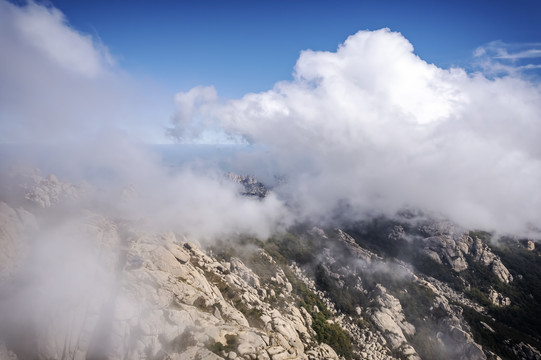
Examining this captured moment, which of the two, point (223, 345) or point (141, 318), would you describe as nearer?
point (141, 318)

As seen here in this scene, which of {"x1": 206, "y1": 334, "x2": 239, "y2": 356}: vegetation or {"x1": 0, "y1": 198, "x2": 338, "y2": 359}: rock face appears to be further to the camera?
{"x1": 206, "y1": 334, "x2": 239, "y2": 356}: vegetation

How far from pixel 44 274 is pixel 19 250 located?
503 inches

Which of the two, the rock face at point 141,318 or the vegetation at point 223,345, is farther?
the vegetation at point 223,345

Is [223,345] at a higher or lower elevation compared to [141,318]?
lower

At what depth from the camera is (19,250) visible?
68.4 metres

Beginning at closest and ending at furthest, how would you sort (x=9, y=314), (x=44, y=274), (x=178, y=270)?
(x=9, y=314) < (x=44, y=274) < (x=178, y=270)

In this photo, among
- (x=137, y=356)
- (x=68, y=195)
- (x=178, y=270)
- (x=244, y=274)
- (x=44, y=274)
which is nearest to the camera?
(x=137, y=356)

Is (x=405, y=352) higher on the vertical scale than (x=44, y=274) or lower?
lower

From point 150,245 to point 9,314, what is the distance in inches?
2082

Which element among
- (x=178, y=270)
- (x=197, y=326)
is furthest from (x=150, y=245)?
(x=197, y=326)

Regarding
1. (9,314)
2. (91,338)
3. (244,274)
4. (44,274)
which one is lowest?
(244,274)

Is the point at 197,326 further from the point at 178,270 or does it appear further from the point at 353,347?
the point at 353,347

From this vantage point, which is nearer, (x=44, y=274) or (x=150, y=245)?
(x=44, y=274)

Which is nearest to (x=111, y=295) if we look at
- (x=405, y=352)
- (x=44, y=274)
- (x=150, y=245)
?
(x=44, y=274)
